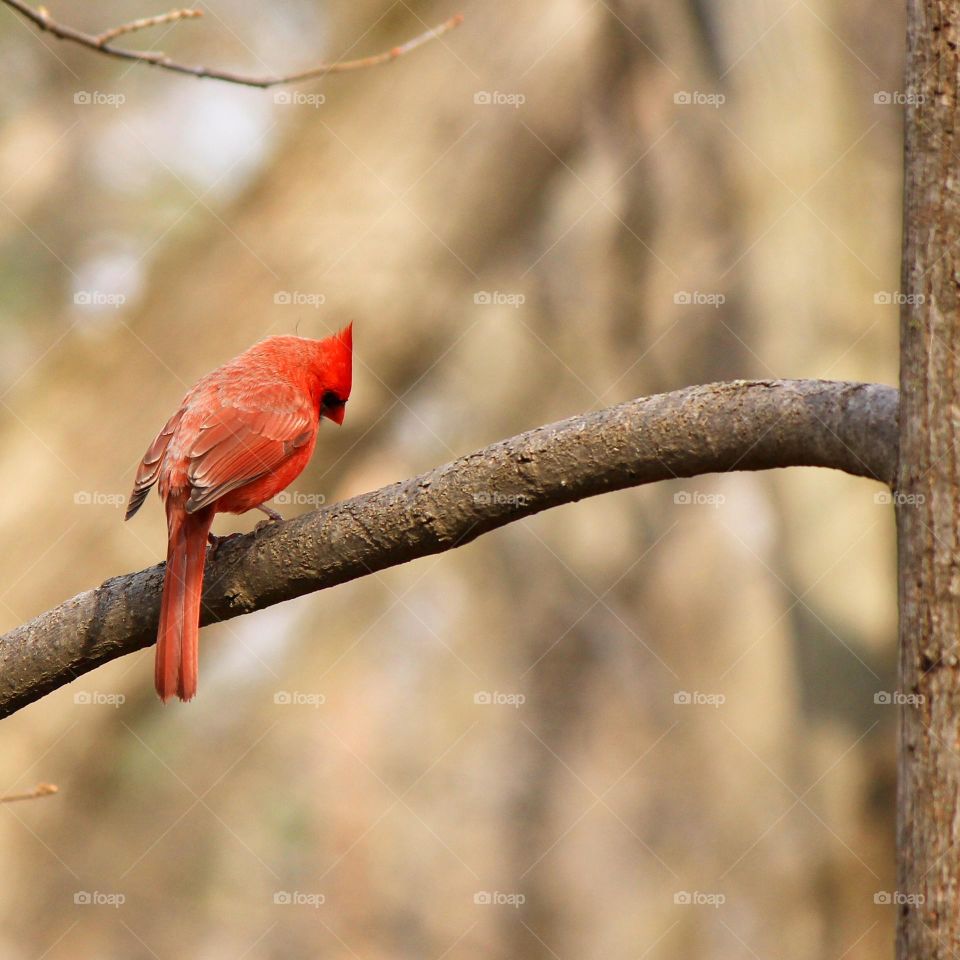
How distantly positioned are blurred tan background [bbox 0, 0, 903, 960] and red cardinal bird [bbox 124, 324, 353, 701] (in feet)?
8.05

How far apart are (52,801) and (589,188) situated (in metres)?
6.21

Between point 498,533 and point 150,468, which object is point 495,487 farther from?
point 498,533

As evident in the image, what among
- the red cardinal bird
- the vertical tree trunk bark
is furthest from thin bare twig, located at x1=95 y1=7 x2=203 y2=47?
the vertical tree trunk bark

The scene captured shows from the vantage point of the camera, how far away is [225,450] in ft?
11.8

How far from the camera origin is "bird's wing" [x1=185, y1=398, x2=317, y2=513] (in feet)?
11.3

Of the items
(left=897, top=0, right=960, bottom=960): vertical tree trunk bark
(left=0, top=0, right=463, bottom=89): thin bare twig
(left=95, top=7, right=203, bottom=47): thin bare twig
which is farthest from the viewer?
(left=95, top=7, right=203, bottom=47): thin bare twig

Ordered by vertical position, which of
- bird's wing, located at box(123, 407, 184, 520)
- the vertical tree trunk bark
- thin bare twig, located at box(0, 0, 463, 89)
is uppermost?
thin bare twig, located at box(0, 0, 463, 89)

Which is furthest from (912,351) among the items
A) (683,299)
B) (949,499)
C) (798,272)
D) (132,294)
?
(683,299)

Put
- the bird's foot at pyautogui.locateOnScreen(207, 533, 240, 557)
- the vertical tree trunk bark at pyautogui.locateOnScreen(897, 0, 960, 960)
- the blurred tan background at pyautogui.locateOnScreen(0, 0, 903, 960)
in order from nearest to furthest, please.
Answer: the vertical tree trunk bark at pyautogui.locateOnScreen(897, 0, 960, 960)
the bird's foot at pyautogui.locateOnScreen(207, 533, 240, 557)
the blurred tan background at pyautogui.locateOnScreen(0, 0, 903, 960)

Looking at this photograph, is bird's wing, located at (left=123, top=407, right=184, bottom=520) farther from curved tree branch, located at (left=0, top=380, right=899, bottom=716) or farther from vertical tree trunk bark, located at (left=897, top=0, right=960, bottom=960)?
vertical tree trunk bark, located at (left=897, top=0, right=960, bottom=960)

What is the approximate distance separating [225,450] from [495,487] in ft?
4.16

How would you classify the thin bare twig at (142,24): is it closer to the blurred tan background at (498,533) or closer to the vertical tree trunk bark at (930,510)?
the vertical tree trunk bark at (930,510)

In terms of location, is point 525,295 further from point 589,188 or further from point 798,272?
point 798,272

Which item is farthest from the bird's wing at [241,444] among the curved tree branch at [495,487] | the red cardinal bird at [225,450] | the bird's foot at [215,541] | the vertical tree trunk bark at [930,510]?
the vertical tree trunk bark at [930,510]
